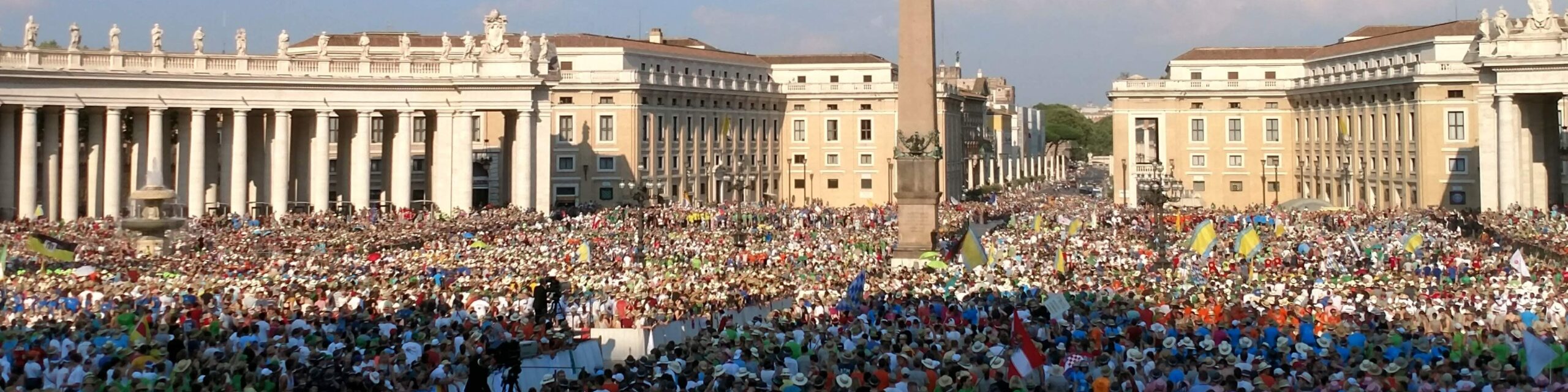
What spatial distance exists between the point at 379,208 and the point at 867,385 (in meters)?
43.7

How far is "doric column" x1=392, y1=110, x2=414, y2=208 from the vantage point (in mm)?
58344

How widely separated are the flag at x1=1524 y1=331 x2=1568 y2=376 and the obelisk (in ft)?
76.5

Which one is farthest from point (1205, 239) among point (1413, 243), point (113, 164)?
point (113, 164)

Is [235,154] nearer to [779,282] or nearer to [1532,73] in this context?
[779,282]

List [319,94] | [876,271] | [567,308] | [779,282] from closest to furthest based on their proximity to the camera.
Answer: [567,308], [779,282], [876,271], [319,94]

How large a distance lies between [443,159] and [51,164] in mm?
12769

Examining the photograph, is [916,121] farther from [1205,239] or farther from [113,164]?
[113,164]

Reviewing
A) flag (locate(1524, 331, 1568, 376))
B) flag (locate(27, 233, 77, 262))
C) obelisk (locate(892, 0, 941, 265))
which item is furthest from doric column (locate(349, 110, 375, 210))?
flag (locate(1524, 331, 1568, 376))

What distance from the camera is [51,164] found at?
2165 inches

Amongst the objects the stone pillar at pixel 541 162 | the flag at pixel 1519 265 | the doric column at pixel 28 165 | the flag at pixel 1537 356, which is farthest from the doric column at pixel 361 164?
the flag at pixel 1537 356

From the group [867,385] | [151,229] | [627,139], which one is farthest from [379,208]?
[867,385]

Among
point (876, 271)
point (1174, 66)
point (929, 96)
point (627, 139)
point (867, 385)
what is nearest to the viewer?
point (867, 385)

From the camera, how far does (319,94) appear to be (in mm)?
57500

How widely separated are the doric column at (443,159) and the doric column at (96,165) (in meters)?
11.1
